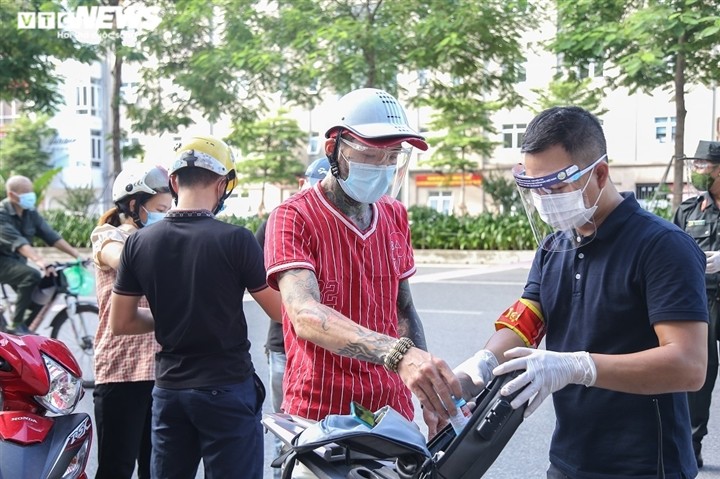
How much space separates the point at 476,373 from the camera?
2.39m

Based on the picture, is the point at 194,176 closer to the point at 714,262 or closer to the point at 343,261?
the point at 343,261

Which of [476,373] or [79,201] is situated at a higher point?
[476,373]

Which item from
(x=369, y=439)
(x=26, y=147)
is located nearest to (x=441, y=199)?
(x=26, y=147)

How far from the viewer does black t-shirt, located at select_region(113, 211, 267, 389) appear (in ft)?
10.5

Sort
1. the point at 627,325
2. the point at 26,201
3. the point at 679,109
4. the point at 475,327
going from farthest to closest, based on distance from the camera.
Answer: the point at 679,109 < the point at 475,327 < the point at 26,201 < the point at 627,325

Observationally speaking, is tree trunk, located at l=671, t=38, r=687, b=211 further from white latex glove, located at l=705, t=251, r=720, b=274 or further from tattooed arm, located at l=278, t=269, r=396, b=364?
tattooed arm, located at l=278, t=269, r=396, b=364

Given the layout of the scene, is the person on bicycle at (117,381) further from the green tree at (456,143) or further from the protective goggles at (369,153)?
the green tree at (456,143)

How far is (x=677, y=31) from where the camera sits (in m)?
13.3

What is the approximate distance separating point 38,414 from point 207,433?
626mm

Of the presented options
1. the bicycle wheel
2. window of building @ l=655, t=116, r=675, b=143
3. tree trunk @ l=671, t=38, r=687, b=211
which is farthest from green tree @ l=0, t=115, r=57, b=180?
the bicycle wheel

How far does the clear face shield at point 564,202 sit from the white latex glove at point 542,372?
416 mm

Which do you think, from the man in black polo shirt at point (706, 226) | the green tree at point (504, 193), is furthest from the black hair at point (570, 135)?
the green tree at point (504, 193)

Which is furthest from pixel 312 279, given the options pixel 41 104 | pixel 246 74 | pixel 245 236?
pixel 246 74

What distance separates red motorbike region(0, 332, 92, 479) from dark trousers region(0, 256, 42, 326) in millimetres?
5166
